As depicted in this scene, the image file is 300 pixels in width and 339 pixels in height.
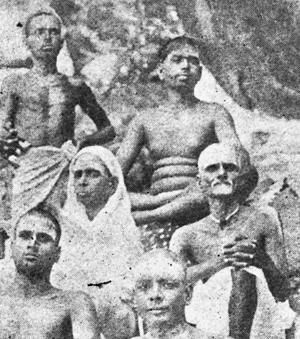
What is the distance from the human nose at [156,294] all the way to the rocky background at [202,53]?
4.33 ft

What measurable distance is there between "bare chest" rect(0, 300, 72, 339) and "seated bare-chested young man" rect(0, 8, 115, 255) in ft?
2.96

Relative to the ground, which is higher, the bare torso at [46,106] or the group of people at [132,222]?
the bare torso at [46,106]

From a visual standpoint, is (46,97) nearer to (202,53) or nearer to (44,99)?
(44,99)

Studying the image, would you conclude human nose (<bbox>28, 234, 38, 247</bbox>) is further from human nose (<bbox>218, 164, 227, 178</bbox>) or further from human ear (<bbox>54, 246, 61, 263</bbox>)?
human nose (<bbox>218, 164, 227, 178</bbox>)

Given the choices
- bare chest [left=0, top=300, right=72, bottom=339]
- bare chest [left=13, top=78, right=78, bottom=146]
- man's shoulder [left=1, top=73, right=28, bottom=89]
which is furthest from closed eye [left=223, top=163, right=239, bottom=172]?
man's shoulder [left=1, top=73, right=28, bottom=89]

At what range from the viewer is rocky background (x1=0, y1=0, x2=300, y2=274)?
10055mm

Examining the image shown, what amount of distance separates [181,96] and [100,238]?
3.30 ft

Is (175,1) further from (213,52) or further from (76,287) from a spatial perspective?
(76,287)

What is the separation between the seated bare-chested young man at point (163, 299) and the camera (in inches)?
349

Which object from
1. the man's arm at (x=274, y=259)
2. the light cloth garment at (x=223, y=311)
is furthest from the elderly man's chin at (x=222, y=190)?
the light cloth garment at (x=223, y=311)

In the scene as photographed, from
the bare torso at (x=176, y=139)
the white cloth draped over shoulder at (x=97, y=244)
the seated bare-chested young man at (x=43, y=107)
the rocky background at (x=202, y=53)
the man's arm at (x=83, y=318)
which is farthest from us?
the rocky background at (x=202, y=53)

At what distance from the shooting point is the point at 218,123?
32.4ft

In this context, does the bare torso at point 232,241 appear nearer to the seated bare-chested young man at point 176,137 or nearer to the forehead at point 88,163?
the seated bare-chested young man at point 176,137

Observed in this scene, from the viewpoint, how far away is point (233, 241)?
9.42 meters
